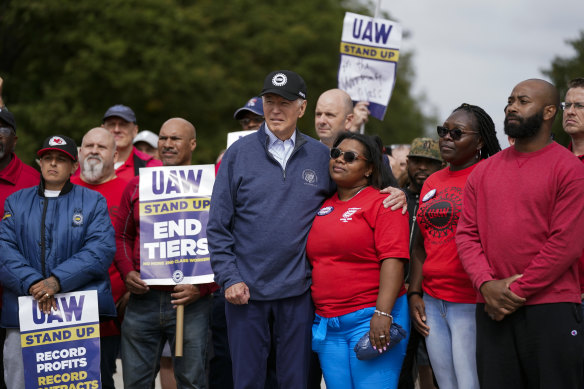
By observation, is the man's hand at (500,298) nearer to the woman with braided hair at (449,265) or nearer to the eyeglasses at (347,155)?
the woman with braided hair at (449,265)

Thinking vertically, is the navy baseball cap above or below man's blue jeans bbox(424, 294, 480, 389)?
above

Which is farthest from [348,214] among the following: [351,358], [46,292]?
[46,292]

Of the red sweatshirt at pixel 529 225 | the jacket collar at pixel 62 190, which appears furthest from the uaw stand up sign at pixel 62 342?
the red sweatshirt at pixel 529 225

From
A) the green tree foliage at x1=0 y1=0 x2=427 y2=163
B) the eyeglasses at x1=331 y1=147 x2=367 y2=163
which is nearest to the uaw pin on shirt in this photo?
the eyeglasses at x1=331 y1=147 x2=367 y2=163

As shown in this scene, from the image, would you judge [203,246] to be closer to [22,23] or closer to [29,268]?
[29,268]

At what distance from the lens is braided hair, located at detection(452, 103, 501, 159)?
5.19 m

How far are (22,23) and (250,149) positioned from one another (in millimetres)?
17406

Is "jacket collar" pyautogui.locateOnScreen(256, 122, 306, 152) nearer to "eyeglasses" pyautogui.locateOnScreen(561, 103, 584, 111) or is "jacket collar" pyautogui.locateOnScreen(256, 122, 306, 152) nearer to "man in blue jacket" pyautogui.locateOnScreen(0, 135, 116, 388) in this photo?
"man in blue jacket" pyautogui.locateOnScreen(0, 135, 116, 388)

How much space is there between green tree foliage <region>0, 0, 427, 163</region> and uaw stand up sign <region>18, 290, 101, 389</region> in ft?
44.3

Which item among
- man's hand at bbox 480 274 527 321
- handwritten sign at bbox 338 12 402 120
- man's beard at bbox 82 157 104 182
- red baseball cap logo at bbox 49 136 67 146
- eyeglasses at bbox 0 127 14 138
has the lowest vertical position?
man's hand at bbox 480 274 527 321

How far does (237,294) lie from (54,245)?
5.66ft

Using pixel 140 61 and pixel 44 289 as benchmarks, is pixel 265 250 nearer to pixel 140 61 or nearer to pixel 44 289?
pixel 44 289

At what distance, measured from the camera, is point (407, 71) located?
3612cm

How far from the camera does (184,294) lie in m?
6.00
